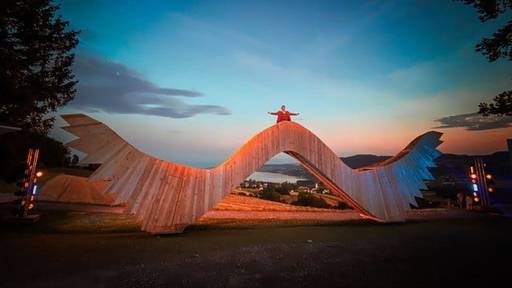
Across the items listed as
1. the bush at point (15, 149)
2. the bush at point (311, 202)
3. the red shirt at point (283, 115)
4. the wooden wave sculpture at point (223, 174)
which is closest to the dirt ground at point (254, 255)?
the wooden wave sculpture at point (223, 174)

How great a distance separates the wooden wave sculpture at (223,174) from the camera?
22.9 feet

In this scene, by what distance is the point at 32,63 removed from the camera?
12.3 metres

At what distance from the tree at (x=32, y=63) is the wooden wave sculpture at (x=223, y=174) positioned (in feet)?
24.5

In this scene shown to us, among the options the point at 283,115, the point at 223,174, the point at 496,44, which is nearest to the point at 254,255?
the point at 223,174

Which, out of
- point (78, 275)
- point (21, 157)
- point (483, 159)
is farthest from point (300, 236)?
point (21, 157)

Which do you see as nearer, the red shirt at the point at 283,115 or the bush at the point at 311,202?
the red shirt at the point at 283,115

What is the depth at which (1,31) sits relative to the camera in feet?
37.5

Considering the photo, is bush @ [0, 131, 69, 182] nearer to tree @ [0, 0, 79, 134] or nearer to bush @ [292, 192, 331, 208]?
tree @ [0, 0, 79, 134]

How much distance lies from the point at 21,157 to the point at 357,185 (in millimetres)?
16447

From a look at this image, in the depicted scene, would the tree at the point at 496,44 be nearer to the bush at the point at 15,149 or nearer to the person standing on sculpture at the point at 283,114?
the person standing on sculpture at the point at 283,114

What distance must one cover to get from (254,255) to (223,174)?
10.5ft

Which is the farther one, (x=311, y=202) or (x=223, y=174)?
(x=311, y=202)

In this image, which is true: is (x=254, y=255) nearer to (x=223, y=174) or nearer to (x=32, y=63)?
(x=223, y=174)

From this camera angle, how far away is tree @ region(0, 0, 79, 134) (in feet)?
36.9
